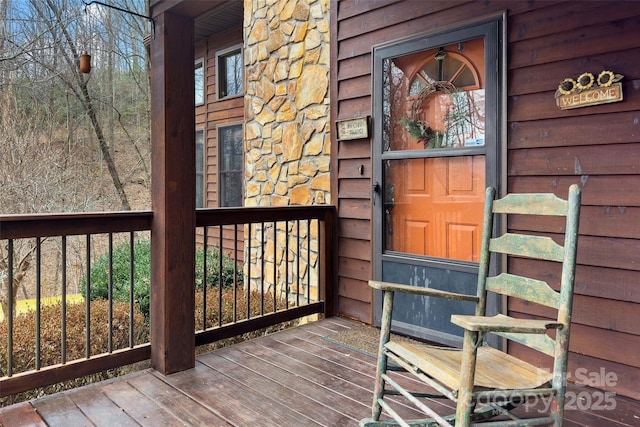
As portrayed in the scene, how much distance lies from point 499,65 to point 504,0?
14.3 inches

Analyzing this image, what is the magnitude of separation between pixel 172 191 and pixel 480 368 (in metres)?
1.75

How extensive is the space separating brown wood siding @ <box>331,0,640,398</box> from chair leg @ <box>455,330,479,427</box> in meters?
1.27

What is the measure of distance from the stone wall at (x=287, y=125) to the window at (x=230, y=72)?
64.3 inches

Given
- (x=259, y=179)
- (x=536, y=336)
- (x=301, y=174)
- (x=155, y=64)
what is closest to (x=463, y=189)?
(x=536, y=336)

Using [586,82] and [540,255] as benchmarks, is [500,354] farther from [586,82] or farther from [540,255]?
[586,82]

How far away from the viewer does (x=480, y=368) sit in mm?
1642

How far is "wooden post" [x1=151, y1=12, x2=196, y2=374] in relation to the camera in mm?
2396

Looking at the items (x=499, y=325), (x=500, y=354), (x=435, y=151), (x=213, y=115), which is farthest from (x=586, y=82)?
(x=213, y=115)

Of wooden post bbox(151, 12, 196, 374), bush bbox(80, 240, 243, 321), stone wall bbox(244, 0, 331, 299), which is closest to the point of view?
wooden post bbox(151, 12, 196, 374)

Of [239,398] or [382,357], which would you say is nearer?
[382,357]

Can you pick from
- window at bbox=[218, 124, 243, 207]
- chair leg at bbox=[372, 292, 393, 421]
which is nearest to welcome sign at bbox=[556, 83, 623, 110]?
chair leg at bbox=[372, 292, 393, 421]

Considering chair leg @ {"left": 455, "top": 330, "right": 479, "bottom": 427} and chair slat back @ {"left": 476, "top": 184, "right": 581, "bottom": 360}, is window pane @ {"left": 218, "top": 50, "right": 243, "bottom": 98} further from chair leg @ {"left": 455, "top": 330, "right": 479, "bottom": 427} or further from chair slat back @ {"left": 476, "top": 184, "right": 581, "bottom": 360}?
chair leg @ {"left": 455, "top": 330, "right": 479, "bottom": 427}

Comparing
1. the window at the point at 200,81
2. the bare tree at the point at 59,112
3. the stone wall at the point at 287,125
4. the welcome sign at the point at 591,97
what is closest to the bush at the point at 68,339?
the stone wall at the point at 287,125

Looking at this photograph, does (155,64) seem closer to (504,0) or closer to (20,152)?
(504,0)
